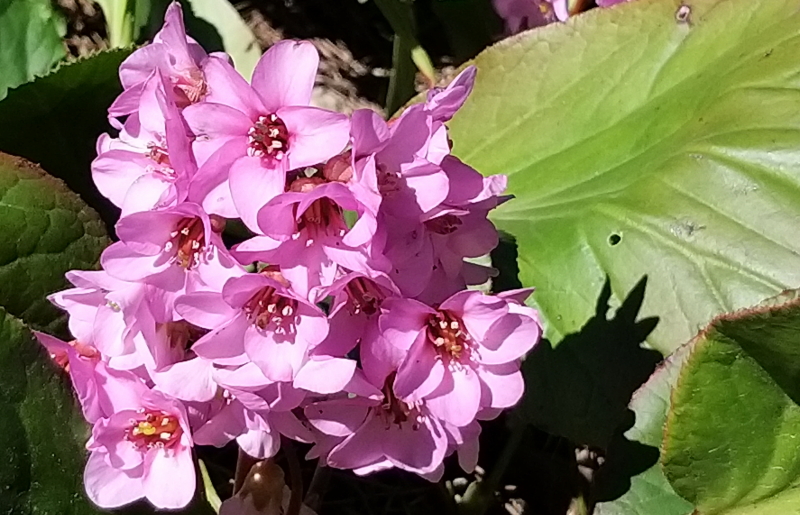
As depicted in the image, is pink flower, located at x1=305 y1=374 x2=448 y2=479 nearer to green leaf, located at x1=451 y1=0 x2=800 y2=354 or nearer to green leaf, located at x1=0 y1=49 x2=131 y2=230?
green leaf, located at x1=451 y1=0 x2=800 y2=354

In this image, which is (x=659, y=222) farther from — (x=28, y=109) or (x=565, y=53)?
(x=28, y=109)

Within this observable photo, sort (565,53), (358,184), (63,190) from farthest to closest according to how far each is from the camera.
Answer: (565,53)
(63,190)
(358,184)

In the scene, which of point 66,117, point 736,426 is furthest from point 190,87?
point 736,426

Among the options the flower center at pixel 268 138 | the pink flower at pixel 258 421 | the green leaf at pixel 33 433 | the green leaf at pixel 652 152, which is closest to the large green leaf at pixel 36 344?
the green leaf at pixel 33 433

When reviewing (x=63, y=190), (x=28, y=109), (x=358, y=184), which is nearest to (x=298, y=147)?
(x=358, y=184)

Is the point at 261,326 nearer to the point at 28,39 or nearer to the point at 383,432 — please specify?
the point at 383,432

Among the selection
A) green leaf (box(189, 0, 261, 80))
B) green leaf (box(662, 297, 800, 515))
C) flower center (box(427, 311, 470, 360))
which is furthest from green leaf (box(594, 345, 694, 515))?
green leaf (box(189, 0, 261, 80))
